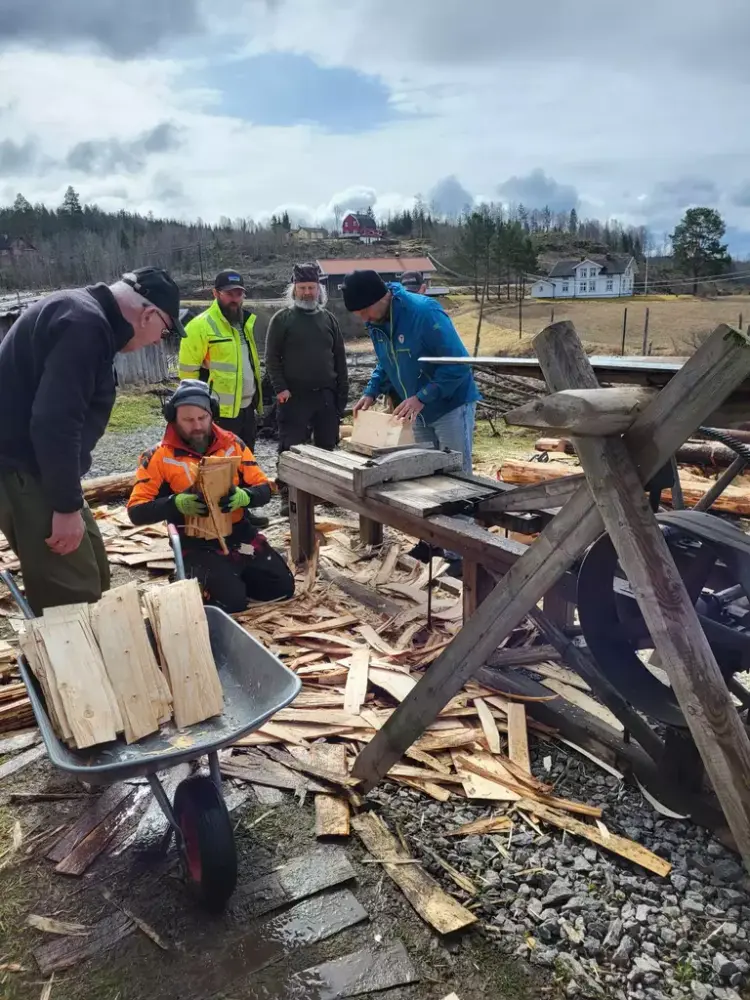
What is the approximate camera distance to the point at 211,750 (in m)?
2.70

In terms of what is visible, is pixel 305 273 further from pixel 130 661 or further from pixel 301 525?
pixel 130 661

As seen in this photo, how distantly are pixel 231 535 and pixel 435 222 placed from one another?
107333 millimetres

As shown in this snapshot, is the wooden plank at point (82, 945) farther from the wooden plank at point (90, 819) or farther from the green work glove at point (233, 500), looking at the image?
the green work glove at point (233, 500)

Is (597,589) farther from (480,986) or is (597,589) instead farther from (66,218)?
(66,218)

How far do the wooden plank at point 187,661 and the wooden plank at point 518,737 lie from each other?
157cm

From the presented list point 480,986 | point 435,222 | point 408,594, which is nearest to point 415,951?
point 480,986

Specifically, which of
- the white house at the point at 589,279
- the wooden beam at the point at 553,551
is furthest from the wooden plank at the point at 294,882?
the white house at the point at 589,279

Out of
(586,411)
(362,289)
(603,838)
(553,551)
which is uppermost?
(362,289)

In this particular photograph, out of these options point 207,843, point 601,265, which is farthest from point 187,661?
point 601,265

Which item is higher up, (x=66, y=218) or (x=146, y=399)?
(x=66, y=218)

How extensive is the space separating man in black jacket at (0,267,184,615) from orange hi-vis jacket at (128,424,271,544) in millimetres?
1269

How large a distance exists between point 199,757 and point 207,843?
0.31 m

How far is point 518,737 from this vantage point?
394cm

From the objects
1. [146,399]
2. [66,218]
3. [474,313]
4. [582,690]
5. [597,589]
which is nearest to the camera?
[597,589]
